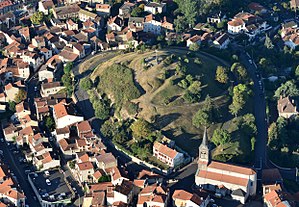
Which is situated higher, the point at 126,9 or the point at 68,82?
the point at 126,9

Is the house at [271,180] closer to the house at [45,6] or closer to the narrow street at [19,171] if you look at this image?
the narrow street at [19,171]

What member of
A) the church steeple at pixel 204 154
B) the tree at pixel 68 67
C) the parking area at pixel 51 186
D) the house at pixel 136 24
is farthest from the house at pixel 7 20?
the church steeple at pixel 204 154

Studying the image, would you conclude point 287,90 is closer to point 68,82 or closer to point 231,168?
point 231,168

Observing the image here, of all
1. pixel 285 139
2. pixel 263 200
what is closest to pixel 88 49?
pixel 285 139

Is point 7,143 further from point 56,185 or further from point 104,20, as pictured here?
point 104,20

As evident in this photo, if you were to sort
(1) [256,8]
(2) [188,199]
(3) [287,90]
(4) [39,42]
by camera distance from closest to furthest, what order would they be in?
(2) [188,199], (3) [287,90], (4) [39,42], (1) [256,8]

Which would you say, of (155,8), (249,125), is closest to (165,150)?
(249,125)
